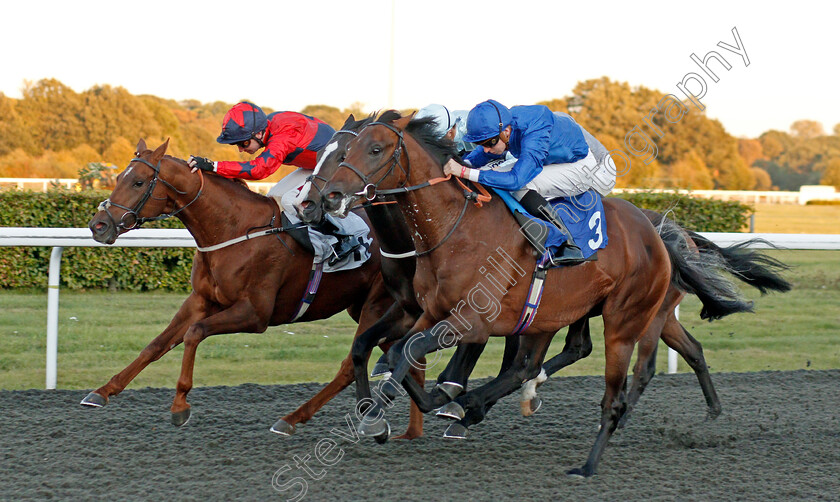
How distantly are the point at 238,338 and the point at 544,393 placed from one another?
3.00 metres

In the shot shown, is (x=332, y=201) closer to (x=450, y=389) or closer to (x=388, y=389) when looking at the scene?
(x=388, y=389)

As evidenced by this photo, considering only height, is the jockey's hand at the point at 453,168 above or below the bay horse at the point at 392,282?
above

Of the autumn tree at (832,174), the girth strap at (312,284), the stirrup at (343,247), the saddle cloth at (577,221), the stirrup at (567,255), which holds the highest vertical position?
the saddle cloth at (577,221)

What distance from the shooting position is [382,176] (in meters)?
3.29

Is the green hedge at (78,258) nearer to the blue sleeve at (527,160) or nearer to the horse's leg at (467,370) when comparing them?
the horse's leg at (467,370)

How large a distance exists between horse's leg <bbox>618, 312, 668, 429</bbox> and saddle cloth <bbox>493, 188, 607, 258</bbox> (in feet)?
3.01

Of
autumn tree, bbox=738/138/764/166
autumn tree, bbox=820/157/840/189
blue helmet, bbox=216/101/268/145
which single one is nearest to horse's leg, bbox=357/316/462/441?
blue helmet, bbox=216/101/268/145

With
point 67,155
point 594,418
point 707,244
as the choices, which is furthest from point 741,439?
point 67,155

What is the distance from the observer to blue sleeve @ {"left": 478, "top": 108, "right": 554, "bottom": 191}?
11.6 ft

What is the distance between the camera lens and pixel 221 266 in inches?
164

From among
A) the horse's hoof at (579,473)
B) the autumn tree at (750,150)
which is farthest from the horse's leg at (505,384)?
the autumn tree at (750,150)

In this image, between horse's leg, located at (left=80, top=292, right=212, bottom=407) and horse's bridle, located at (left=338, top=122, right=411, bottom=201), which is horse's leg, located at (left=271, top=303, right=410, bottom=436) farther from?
horse's bridle, located at (left=338, top=122, right=411, bottom=201)

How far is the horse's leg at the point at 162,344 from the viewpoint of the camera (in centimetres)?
407

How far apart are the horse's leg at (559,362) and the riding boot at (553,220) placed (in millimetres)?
844
